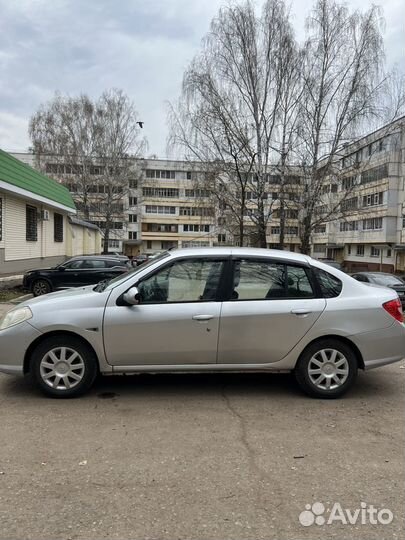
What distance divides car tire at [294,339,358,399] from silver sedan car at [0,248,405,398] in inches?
0.4

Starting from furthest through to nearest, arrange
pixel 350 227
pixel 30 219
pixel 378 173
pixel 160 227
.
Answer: pixel 160 227 < pixel 350 227 < pixel 378 173 < pixel 30 219

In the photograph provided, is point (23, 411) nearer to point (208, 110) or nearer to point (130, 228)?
point (208, 110)

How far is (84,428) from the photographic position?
4.05m

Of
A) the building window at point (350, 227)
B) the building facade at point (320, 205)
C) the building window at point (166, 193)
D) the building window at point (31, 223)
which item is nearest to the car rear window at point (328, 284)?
the building window at point (31, 223)

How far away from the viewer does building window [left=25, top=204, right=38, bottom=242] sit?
61.6 ft

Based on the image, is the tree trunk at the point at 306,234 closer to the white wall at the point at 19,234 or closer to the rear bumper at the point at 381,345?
the white wall at the point at 19,234

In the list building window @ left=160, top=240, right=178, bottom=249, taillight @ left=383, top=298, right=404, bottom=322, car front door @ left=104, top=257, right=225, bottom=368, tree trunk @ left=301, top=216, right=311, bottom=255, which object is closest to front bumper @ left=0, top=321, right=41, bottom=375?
car front door @ left=104, top=257, right=225, bottom=368

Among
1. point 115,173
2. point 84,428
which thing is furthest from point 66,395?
point 115,173

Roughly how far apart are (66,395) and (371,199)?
51.2 m

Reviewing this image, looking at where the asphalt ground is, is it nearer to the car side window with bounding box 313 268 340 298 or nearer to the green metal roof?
the car side window with bounding box 313 268 340 298

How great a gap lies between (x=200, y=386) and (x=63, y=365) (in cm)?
157

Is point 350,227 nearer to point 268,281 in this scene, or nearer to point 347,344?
point 347,344

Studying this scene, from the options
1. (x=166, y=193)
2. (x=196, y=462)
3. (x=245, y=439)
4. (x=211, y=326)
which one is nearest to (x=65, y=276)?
(x=211, y=326)

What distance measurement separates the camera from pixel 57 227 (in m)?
23.8
